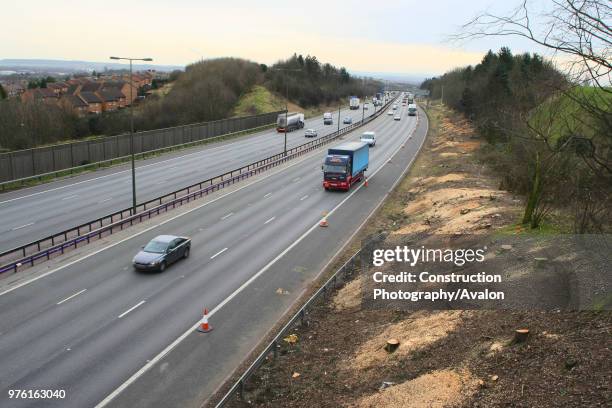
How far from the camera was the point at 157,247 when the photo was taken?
23.9 m

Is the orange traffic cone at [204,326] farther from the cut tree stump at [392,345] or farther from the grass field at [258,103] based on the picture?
the grass field at [258,103]

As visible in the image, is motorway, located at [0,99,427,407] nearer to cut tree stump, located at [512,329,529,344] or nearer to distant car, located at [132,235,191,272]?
distant car, located at [132,235,191,272]

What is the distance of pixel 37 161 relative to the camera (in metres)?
43.2

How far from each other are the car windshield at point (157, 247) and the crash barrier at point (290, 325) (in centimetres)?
763

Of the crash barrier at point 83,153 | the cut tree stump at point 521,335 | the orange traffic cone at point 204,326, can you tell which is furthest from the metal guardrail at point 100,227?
the cut tree stump at point 521,335

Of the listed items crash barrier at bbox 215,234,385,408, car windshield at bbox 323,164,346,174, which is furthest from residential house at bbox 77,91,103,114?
crash barrier at bbox 215,234,385,408

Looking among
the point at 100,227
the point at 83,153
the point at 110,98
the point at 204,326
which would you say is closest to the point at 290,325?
the point at 204,326

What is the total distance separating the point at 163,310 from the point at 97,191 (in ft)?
78.2

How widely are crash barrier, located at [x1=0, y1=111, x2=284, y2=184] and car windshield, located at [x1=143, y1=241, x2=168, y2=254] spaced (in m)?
22.0

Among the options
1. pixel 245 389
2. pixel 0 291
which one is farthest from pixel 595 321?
pixel 0 291

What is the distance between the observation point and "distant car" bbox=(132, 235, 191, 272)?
23.0m

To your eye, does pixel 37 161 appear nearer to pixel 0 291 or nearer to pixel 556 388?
pixel 0 291

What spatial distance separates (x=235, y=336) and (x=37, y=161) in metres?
33.5

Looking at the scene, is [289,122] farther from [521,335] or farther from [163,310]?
[521,335]
